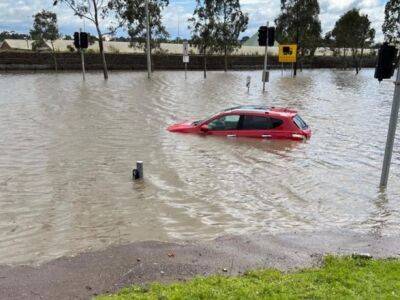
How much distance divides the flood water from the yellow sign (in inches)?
1108

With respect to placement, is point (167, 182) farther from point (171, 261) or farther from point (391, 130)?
point (391, 130)

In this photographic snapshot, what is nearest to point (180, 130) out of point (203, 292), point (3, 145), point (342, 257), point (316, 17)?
point (3, 145)

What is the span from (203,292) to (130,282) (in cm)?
101

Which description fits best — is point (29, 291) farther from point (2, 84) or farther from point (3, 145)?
point (2, 84)

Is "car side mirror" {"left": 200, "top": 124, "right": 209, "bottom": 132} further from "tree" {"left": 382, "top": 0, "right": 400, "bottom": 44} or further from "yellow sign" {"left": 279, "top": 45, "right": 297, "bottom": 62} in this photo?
"tree" {"left": 382, "top": 0, "right": 400, "bottom": 44}

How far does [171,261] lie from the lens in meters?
5.86

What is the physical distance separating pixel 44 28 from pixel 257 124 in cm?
3960

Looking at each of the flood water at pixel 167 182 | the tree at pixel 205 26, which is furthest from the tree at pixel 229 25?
the flood water at pixel 167 182

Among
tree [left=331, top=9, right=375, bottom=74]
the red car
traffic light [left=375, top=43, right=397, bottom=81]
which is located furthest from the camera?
tree [left=331, top=9, right=375, bottom=74]

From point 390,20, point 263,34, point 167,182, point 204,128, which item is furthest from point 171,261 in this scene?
point 390,20

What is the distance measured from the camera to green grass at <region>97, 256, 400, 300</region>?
4.55m

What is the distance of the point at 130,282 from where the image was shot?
5.21 m

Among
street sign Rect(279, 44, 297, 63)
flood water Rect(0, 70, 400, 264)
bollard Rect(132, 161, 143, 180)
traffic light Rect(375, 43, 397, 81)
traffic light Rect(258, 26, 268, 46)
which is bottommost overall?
flood water Rect(0, 70, 400, 264)

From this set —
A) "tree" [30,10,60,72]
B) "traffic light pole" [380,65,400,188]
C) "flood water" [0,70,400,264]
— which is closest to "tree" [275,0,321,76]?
"tree" [30,10,60,72]
